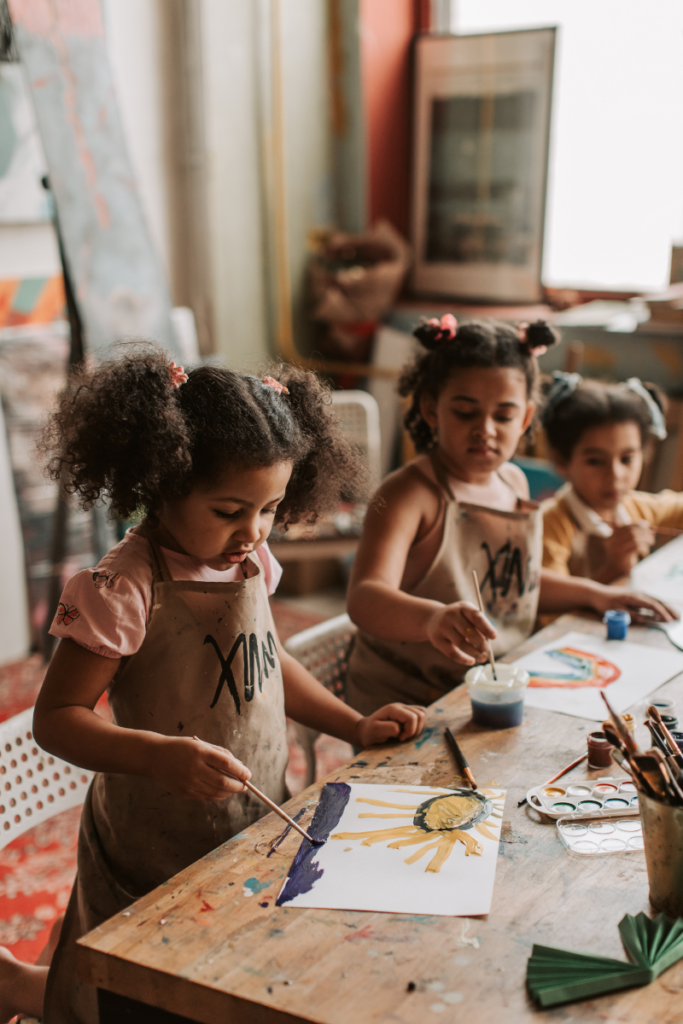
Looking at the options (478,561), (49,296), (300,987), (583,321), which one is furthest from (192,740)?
(583,321)

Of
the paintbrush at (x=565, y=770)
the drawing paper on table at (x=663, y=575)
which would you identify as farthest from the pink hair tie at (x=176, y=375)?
the drawing paper on table at (x=663, y=575)

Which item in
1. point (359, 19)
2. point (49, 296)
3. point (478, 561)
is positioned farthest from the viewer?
point (359, 19)

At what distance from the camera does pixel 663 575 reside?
1.95m

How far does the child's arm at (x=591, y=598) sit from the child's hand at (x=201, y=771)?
3.07 ft

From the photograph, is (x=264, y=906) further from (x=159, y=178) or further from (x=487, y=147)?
(x=487, y=147)

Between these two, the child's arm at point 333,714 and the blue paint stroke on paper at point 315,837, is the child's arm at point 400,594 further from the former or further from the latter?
the blue paint stroke on paper at point 315,837

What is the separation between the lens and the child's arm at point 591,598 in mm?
1707

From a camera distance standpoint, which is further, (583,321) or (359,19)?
(359,19)

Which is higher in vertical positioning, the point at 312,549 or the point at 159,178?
the point at 159,178

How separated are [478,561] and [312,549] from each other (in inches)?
78.6

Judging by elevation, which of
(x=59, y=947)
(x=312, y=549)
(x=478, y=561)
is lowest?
(x=312, y=549)

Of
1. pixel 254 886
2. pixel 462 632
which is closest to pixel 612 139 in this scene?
pixel 462 632

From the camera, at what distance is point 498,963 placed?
2.69ft

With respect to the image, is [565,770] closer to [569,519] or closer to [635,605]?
[635,605]
